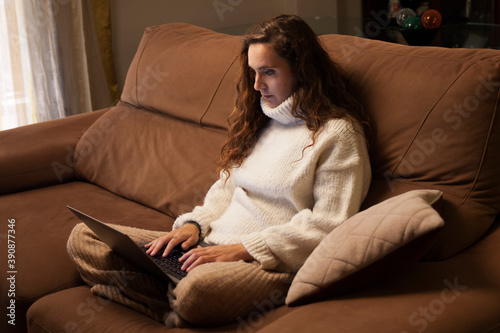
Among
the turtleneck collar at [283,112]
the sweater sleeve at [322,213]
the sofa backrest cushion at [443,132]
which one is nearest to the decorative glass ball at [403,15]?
the sofa backrest cushion at [443,132]

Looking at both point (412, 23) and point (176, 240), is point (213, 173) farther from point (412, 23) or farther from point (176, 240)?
point (412, 23)

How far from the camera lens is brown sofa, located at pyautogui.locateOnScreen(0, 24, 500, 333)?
1236 millimetres

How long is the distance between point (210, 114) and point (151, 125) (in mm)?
325

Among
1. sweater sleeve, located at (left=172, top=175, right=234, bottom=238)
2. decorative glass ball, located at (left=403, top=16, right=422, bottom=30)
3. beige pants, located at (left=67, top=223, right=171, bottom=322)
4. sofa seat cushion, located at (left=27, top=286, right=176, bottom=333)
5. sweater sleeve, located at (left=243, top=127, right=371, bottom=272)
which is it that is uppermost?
decorative glass ball, located at (left=403, top=16, right=422, bottom=30)

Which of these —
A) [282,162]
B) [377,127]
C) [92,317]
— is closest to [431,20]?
[377,127]

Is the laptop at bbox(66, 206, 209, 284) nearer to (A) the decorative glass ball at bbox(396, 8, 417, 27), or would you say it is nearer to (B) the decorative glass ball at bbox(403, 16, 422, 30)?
(B) the decorative glass ball at bbox(403, 16, 422, 30)

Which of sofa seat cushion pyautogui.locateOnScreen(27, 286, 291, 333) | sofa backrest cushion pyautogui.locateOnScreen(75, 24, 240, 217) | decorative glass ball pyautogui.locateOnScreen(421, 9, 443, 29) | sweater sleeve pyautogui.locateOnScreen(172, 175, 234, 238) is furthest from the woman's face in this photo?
decorative glass ball pyautogui.locateOnScreen(421, 9, 443, 29)

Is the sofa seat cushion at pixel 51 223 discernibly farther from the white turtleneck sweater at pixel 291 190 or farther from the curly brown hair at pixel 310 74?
the curly brown hair at pixel 310 74

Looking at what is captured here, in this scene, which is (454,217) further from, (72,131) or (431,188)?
(72,131)

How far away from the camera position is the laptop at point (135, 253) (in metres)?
1.42

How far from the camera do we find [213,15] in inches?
162

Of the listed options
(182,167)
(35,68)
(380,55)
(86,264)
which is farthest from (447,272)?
(35,68)

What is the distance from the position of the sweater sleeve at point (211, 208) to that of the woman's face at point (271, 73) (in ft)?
1.07

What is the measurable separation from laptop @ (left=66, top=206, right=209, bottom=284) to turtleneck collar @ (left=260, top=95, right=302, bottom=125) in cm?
43
